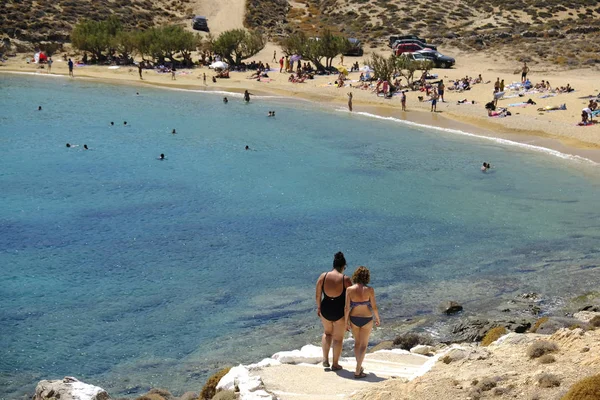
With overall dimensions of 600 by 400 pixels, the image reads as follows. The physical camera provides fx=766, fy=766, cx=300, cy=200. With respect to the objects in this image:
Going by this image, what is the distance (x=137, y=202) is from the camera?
30.3 metres

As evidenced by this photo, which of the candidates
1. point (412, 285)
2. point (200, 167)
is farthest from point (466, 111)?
point (412, 285)

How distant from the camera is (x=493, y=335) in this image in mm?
15508

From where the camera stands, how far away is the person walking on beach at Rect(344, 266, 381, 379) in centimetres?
1047

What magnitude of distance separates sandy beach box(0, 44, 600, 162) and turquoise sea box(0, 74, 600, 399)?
2606mm

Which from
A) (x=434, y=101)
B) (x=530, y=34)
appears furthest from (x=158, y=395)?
(x=530, y=34)

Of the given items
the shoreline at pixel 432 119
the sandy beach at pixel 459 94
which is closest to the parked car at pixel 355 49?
the sandy beach at pixel 459 94

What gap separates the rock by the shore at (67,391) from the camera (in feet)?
38.2

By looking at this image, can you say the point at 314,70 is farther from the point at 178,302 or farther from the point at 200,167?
the point at 178,302

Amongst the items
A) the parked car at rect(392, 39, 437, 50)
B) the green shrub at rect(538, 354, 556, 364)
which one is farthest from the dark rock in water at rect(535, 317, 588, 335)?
the parked car at rect(392, 39, 437, 50)

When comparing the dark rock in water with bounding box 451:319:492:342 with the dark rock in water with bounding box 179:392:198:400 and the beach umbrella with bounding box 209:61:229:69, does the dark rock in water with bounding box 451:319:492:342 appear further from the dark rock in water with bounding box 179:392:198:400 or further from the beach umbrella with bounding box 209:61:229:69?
the beach umbrella with bounding box 209:61:229:69

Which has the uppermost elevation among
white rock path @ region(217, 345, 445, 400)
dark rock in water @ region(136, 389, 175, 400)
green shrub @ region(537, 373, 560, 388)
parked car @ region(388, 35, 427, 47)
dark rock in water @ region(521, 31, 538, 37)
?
dark rock in water @ region(521, 31, 538, 37)

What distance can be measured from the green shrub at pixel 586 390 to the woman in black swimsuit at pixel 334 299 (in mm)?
3437

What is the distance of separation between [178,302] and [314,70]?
156ft

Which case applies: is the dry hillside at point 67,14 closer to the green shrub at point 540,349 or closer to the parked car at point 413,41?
the parked car at point 413,41
